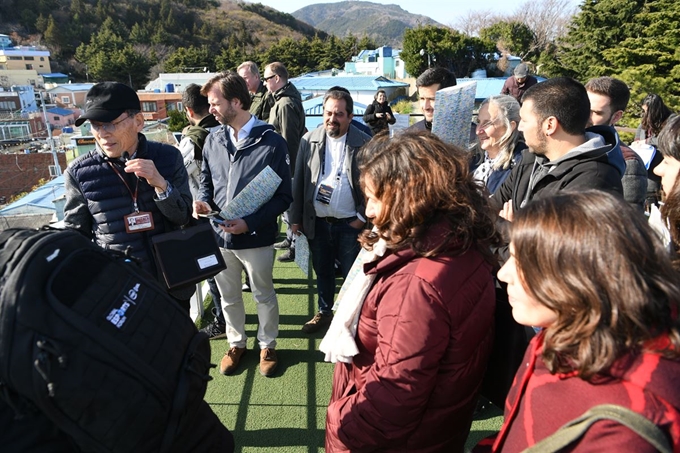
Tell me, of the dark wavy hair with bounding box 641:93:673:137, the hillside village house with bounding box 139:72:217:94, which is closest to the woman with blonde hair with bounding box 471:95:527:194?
the dark wavy hair with bounding box 641:93:673:137

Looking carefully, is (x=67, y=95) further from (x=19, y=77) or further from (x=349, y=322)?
(x=349, y=322)

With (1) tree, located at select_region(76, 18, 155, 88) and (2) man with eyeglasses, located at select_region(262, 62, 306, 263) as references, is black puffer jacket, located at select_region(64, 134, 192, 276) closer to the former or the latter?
(2) man with eyeglasses, located at select_region(262, 62, 306, 263)

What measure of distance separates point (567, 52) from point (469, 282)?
2402 cm

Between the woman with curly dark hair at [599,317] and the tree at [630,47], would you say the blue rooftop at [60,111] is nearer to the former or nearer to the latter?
the tree at [630,47]

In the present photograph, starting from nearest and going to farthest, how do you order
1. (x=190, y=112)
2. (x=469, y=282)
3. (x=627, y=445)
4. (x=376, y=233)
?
1. (x=627, y=445)
2. (x=469, y=282)
3. (x=376, y=233)
4. (x=190, y=112)

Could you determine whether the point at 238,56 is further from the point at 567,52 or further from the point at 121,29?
the point at 567,52

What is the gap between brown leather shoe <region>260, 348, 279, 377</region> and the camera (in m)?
2.89

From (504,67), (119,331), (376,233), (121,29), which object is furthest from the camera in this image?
(121,29)

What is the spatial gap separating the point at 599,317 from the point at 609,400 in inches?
5.7

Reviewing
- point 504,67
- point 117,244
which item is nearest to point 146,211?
point 117,244

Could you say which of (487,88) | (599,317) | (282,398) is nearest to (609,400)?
(599,317)

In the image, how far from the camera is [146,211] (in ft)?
6.90

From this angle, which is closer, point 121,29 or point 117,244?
point 117,244

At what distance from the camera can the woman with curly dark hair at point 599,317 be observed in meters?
0.76
